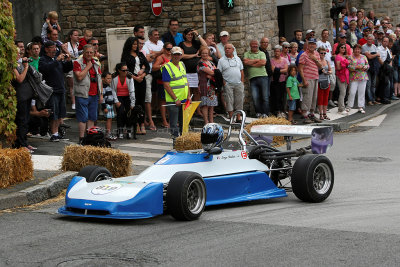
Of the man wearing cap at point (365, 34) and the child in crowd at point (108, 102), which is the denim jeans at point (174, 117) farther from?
the man wearing cap at point (365, 34)

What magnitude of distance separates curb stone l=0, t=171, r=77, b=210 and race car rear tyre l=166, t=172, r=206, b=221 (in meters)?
2.57

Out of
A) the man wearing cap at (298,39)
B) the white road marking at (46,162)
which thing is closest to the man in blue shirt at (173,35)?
the man wearing cap at (298,39)

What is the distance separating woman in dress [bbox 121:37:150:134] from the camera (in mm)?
18422

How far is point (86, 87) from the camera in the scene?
16.4 m

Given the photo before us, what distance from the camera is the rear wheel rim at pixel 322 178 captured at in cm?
1115

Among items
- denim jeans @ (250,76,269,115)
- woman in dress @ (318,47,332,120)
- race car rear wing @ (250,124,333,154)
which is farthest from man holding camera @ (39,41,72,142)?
woman in dress @ (318,47,332,120)

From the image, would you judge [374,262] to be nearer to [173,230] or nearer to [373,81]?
[173,230]

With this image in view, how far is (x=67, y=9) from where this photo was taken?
75.5 feet

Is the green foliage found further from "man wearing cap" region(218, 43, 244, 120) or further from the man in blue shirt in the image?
"man wearing cap" region(218, 43, 244, 120)

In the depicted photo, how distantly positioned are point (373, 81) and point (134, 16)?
7797mm

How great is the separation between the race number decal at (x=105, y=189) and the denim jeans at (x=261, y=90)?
1167 cm

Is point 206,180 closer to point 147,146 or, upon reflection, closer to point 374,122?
point 147,146

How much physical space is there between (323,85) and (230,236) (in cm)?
1399

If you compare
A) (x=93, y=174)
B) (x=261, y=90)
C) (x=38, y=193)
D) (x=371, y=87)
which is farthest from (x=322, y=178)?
(x=371, y=87)
